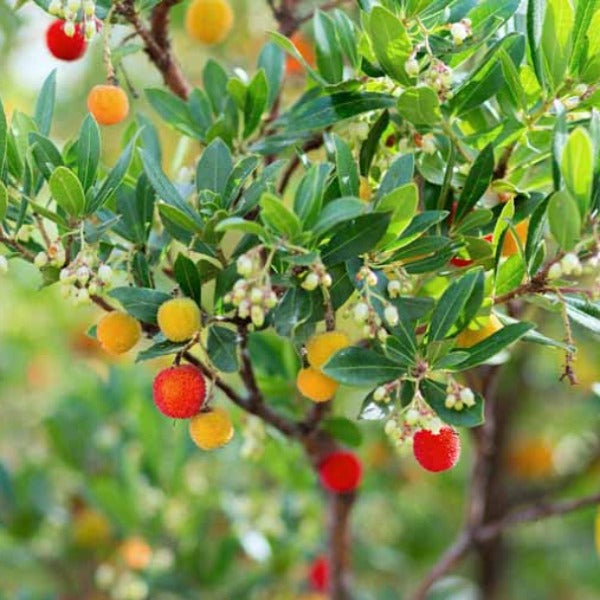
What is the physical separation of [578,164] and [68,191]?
419 millimetres

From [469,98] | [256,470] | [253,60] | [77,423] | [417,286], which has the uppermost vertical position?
[469,98]

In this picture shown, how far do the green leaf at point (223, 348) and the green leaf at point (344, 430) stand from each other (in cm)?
35

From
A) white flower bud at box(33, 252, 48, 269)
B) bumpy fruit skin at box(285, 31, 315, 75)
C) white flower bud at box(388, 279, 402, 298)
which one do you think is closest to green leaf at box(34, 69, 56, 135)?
white flower bud at box(33, 252, 48, 269)

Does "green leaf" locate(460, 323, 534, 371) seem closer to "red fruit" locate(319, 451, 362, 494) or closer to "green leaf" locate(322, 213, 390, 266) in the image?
"green leaf" locate(322, 213, 390, 266)

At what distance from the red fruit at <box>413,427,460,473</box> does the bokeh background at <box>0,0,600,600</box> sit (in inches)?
15.6

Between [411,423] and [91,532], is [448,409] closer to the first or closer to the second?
[411,423]

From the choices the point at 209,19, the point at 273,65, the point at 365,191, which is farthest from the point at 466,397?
the point at 209,19

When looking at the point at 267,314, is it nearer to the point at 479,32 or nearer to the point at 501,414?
the point at 479,32

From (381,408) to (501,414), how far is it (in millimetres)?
1486

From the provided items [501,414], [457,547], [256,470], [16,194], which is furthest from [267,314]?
[501,414]

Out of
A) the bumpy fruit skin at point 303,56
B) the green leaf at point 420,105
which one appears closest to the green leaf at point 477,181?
the green leaf at point 420,105

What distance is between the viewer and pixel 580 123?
0.97 m

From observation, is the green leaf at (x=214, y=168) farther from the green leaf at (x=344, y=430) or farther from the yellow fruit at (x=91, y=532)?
the yellow fruit at (x=91, y=532)

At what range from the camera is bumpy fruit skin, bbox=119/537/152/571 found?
67.4 inches
